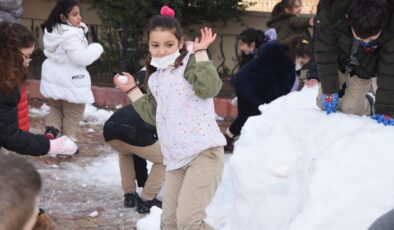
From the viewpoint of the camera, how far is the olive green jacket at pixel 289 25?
27.3 feet

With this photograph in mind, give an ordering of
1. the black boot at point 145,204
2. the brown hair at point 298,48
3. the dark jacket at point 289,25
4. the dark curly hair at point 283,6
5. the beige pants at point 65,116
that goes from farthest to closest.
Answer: the dark curly hair at point 283,6 → the dark jacket at point 289,25 → the brown hair at point 298,48 → the beige pants at point 65,116 → the black boot at point 145,204

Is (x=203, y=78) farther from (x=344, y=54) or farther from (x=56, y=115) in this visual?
(x=56, y=115)

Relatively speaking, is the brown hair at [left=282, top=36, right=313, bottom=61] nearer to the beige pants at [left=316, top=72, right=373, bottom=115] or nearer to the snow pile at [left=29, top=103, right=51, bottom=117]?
the beige pants at [left=316, top=72, right=373, bottom=115]

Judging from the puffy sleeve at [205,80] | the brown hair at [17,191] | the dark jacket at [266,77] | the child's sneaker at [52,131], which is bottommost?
the child's sneaker at [52,131]

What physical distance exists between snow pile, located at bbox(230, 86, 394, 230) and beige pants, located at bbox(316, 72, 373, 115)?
22 cm

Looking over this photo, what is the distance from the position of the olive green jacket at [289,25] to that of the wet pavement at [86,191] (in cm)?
297

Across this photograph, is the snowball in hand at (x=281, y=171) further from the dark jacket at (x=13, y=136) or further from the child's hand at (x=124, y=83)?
the dark jacket at (x=13, y=136)

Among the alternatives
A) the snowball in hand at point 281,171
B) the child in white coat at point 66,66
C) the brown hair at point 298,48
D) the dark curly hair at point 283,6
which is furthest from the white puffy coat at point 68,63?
the snowball in hand at point 281,171

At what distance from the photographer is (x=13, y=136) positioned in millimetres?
4000

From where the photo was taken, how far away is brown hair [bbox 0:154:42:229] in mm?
1743

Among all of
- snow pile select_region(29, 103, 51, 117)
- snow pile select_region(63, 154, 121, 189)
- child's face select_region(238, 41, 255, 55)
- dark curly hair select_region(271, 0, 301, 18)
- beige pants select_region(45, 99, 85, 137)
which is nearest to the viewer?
snow pile select_region(63, 154, 121, 189)

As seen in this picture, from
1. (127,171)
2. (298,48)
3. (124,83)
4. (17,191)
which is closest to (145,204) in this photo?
(127,171)

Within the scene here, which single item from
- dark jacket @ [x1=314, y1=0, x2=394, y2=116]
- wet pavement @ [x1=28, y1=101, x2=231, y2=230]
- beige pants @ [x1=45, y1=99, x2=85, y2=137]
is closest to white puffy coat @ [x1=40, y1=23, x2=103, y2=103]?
beige pants @ [x1=45, y1=99, x2=85, y2=137]

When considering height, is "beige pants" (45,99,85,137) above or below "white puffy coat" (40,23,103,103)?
below
